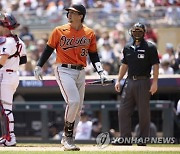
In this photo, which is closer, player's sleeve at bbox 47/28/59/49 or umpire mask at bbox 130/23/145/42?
player's sleeve at bbox 47/28/59/49

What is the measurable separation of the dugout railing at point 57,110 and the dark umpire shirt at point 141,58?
2.86m

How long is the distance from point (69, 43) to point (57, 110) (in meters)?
5.03

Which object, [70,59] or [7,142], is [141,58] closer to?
[70,59]

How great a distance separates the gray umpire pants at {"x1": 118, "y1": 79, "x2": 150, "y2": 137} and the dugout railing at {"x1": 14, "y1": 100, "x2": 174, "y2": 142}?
105 inches

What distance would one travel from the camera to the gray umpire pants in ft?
34.9

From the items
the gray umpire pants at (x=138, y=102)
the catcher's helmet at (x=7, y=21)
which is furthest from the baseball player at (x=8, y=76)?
the gray umpire pants at (x=138, y=102)

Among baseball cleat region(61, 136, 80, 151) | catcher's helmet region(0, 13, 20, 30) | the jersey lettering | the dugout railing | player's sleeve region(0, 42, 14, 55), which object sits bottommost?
the dugout railing

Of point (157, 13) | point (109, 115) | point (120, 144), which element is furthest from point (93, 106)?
point (157, 13)

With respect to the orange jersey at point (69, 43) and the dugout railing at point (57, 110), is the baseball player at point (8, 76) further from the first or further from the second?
the dugout railing at point (57, 110)

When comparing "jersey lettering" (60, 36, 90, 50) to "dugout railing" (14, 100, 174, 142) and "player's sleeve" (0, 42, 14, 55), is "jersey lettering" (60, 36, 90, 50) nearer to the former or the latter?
"player's sleeve" (0, 42, 14, 55)

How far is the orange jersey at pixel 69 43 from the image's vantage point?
9.21 meters

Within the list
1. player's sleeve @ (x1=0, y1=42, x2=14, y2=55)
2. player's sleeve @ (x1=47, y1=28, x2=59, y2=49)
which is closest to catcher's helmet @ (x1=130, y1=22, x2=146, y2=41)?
player's sleeve @ (x1=47, y1=28, x2=59, y2=49)

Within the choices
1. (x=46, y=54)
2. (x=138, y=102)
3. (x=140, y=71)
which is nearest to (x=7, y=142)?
(x=46, y=54)

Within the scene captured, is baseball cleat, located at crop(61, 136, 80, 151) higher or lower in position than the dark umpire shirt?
lower
